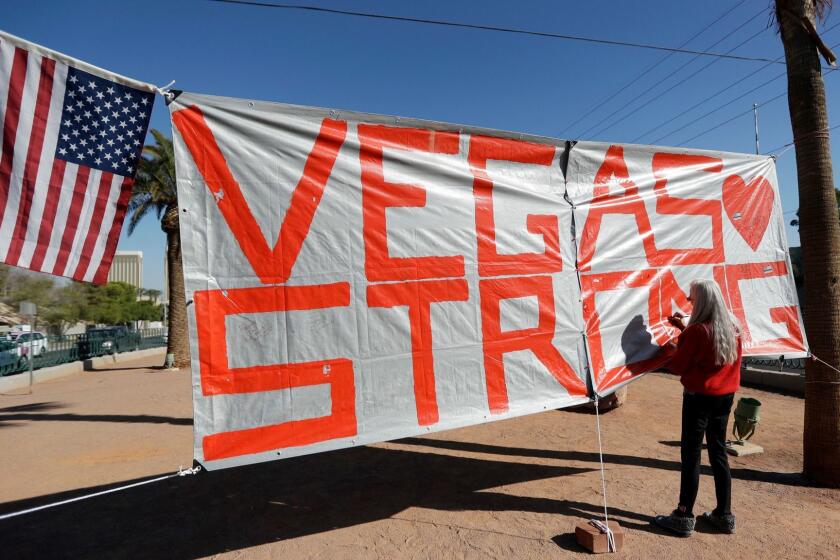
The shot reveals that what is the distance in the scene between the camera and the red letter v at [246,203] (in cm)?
304

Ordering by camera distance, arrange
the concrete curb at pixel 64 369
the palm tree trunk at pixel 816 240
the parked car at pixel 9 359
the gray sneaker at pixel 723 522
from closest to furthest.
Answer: the gray sneaker at pixel 723 522
the palm tree trunk at pixel 816 240
the concrete curb at pixel 64 369
the parked car at pixel 9 359

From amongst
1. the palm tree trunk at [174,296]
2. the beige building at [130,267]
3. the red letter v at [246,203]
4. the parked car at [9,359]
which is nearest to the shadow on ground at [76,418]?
the parked car at [9,359]

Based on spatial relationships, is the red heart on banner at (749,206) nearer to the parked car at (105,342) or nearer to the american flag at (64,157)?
the american flag at (64,157)

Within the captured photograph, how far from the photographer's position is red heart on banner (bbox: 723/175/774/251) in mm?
4832

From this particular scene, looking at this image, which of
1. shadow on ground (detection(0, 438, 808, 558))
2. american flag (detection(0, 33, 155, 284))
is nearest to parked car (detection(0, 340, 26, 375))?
shadow on ground (detection(0, 438, 808, 558))

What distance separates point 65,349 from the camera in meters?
18.3

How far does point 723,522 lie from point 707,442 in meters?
0.63

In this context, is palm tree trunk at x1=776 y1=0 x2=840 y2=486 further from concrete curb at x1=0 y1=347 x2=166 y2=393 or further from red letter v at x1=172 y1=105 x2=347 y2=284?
concrete curb at x1=0 y1=347 x2=166 y2=393

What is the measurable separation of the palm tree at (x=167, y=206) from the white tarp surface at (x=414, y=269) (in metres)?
16.4

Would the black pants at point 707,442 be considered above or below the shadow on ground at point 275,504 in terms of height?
above

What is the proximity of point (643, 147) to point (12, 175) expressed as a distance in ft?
16.3

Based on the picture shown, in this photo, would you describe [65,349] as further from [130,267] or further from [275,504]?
[130,267]

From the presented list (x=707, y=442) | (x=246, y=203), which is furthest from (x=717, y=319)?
(x=246, y=203)

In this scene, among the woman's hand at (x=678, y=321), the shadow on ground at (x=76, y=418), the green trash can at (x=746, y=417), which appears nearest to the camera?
the woman's hand at (x=678, y=321)
